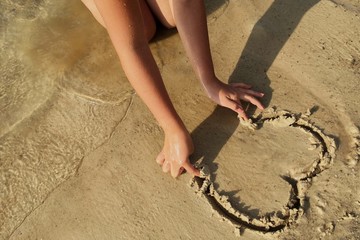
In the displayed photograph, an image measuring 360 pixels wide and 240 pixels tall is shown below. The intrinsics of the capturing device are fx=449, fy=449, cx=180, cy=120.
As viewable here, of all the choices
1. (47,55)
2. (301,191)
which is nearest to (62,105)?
(47,55)

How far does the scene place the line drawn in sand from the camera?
196 cm

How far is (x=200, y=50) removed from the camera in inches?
91.7

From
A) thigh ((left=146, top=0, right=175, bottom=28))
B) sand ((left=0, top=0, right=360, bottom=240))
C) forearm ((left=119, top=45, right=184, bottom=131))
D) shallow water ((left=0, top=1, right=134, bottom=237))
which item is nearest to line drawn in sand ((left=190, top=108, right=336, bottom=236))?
sand ((left=0, top=0, right=360, bottom=240))

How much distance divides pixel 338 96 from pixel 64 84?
1.51 metres

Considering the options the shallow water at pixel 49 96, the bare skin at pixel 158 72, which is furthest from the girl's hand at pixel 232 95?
the shallow water at pixel 49 96

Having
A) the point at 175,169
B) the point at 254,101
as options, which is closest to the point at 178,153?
the point at 175,169

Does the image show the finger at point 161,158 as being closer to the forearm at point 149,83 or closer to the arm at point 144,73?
the arm at point 144,73

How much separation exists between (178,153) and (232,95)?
422 millimetres

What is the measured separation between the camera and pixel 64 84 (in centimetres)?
260

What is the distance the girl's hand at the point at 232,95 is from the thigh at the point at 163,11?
541 mm

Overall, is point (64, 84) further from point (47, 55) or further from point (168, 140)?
point (168, 140)

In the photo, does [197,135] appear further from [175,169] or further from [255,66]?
[255,66]

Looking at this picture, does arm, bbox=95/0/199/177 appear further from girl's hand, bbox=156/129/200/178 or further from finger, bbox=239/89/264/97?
finger, bbox=239/89/264/97

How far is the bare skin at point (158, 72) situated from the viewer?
6.81 ft
